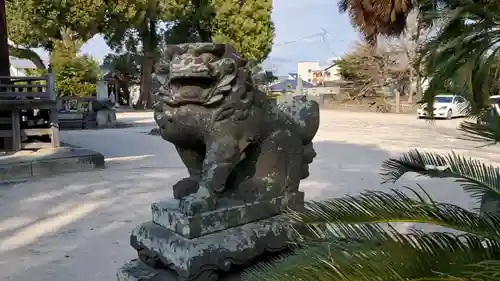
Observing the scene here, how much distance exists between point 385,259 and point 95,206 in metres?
4.66

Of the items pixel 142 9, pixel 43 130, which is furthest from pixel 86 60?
pixel 43 130

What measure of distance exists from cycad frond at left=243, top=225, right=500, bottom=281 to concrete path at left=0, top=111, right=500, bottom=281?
2.31 metres

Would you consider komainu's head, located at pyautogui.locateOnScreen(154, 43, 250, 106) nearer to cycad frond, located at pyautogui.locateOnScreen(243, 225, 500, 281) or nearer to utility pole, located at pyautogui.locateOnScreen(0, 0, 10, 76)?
cycad frond, located at pyautogui.locateOnScreen(243, 225, 500, 281)

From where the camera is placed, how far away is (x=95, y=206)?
5.55 metres

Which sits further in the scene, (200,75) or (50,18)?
(50,18)

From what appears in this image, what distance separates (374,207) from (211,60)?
1030mm

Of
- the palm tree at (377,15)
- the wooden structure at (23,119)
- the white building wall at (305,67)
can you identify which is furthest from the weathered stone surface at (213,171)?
the white building wall at (305,67)

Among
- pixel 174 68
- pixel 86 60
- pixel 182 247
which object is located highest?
pixel 86 60

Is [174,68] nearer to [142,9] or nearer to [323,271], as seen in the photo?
[323,271]

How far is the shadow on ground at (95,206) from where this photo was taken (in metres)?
3.76

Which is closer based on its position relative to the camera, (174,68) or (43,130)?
(174,68)

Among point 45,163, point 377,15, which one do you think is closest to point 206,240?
point 45,163

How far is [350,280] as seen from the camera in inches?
54.8

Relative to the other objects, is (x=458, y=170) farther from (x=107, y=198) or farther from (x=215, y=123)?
(x=107, y=198)
